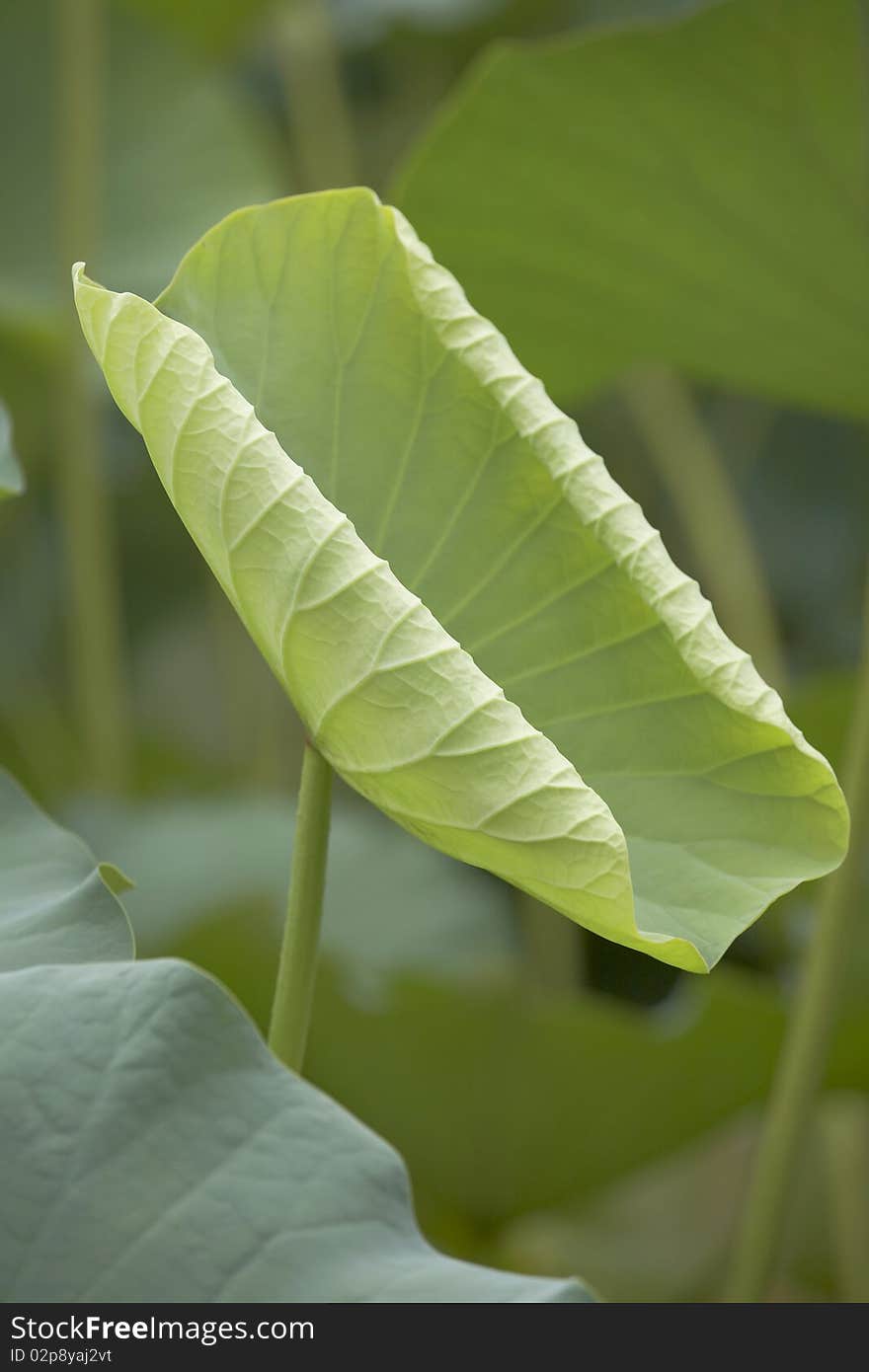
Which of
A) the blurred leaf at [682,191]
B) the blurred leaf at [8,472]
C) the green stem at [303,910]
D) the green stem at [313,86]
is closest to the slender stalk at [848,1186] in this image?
the blurred leaf at [682,191]

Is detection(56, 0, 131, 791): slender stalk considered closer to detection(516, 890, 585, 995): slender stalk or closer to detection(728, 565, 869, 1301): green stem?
detection(516, 890, 585, 995): slender stalk

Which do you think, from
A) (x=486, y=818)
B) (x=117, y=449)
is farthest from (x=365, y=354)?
(x=117, y=449)

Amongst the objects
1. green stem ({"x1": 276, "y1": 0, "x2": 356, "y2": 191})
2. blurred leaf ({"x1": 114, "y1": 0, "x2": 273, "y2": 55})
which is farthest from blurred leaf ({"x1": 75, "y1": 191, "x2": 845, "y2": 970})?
green stem ({"x1": 276, "y1": 0, "x2": 356, "y2": 191})

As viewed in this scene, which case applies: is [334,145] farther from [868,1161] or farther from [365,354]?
[365,354]

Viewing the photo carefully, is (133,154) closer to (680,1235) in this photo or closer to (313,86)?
(313,86)

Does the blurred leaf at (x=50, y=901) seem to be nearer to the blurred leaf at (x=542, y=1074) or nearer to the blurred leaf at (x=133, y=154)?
the blurred leaf at (x=542, y=1074)
